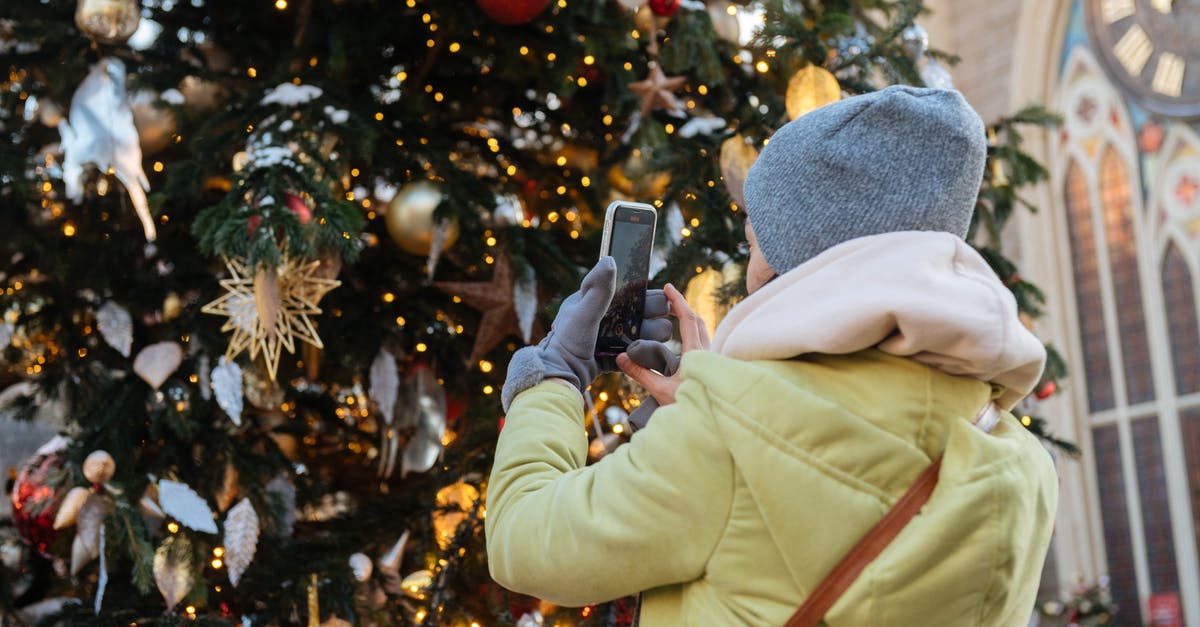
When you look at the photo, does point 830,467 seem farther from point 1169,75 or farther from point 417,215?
point 1169,75

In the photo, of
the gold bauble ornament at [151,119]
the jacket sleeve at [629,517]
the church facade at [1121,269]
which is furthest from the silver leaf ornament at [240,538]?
the church facade at [1121,269]

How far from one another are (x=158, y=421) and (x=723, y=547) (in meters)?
1.76

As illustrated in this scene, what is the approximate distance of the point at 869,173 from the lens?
0.94 meters

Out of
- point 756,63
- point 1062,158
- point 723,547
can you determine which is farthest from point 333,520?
point 1062,158

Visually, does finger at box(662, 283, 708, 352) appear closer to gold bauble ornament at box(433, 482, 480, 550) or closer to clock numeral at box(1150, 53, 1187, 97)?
gold bauble ornament at box(433, 482, 480, 550)

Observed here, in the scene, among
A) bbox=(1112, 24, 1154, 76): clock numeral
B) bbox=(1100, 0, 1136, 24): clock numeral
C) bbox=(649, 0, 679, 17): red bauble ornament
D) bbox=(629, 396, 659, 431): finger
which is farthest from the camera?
bbox=(1100, 0, 1136, 24): clock numeral

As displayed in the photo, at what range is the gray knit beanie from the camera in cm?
94

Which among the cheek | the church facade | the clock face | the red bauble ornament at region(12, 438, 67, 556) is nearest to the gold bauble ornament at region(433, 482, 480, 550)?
the red bauble ornament at region(12, 438, 67, 556)

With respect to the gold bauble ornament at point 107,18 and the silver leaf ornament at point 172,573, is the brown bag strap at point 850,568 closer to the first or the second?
the silver leaf ornament at point 172,573

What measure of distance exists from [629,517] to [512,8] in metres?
1.74

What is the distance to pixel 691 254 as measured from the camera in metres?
2.20

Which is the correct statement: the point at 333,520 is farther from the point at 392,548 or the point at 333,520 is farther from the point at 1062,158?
the point at 1062,158

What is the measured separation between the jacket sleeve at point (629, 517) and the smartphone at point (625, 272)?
0.19 meters

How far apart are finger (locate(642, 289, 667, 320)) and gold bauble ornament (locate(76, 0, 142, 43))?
159 centimetres
